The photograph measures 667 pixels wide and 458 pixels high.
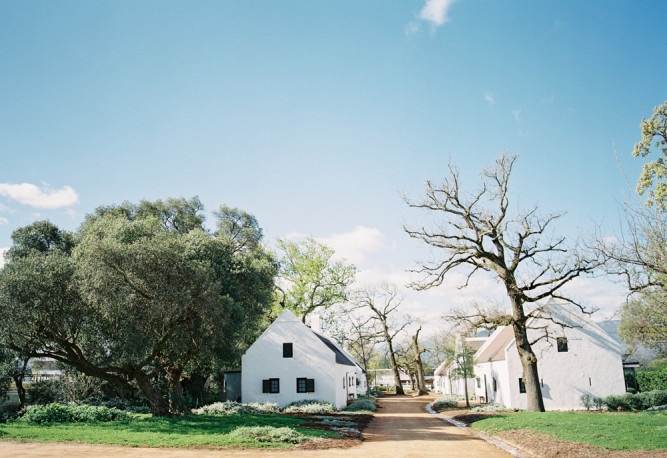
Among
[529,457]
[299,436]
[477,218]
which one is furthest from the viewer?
[477,218]

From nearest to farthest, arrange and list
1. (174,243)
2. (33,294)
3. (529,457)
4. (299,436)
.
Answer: (529,457)
(299,436)
(33,294)
(174,243)

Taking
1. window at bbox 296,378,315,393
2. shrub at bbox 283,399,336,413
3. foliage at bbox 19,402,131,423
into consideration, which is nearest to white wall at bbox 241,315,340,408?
window at bbox 296,378,315,393

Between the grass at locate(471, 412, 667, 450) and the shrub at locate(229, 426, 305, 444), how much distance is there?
783 centimetres

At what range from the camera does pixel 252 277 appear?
2797 cm

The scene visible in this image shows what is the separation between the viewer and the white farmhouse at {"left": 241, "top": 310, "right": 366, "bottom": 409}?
29.5 meters

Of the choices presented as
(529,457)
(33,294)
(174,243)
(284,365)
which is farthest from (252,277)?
(529,457)

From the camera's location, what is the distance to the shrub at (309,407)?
26.9m

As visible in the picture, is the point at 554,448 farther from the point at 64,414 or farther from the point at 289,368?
the point at 289,368

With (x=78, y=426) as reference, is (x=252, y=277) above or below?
above

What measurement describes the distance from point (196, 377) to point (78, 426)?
56.6ft

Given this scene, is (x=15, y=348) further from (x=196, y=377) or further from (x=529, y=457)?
(x=529, y=457)

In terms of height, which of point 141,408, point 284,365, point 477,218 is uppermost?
point 477,218

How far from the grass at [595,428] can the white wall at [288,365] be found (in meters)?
11.5

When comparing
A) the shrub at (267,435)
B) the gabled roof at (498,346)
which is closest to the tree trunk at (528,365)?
the gabled roof at (498,346)
